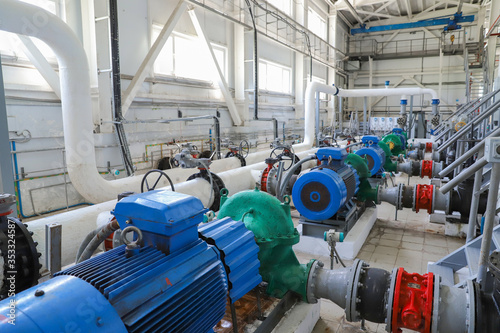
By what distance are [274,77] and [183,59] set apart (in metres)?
4.95

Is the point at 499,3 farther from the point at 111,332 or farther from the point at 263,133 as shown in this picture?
the point at 111,332

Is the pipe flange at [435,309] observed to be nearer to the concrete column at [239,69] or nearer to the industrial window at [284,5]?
the concrete column at [239,69]

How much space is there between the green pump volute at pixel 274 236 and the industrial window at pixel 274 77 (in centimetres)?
991

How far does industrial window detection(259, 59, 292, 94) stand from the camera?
11.9 meters

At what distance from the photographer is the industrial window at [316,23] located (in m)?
14.6

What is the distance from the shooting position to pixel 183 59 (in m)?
8.59

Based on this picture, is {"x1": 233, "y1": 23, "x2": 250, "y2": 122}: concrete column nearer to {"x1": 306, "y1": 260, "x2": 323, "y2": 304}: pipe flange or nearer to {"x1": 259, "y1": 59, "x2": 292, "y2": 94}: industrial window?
{"x1": 259, "y1": 59, "x2": 292, "y2": 94}: industrial window

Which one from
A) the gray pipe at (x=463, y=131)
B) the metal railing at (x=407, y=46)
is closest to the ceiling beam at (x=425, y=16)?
the metal railing at (x=407, y=46)

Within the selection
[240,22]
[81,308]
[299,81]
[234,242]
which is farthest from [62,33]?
[299,81]

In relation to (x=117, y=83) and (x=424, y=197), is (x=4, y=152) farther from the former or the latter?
(x=424, y=197)

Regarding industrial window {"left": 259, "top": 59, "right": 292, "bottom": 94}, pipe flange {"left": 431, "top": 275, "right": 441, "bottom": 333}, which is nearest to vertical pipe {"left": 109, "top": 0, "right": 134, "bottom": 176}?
pipe flange {"left": 431, "top": 275, "right": 441, "bottom": 333}

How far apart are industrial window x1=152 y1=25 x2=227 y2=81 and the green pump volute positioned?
244 inches

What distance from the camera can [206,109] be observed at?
916 cm

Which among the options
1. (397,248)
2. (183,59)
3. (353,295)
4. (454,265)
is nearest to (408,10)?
(183,59)
